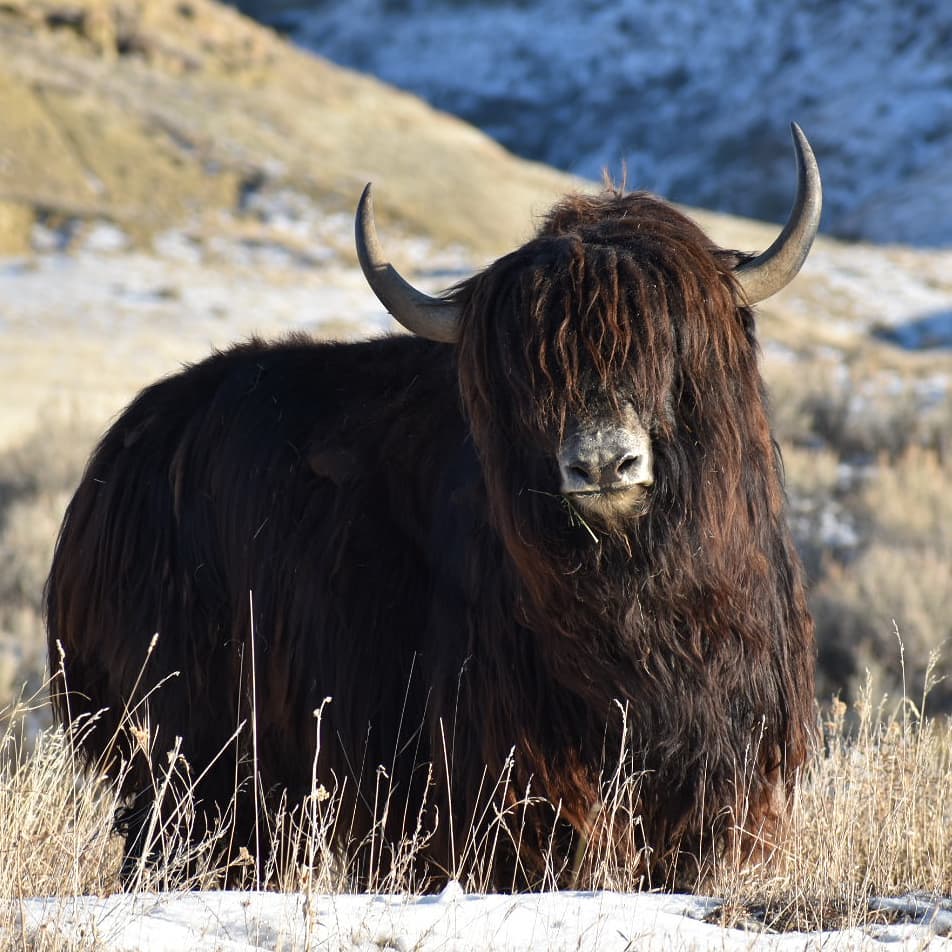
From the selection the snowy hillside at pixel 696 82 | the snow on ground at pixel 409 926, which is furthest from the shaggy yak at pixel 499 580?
the snowy hillside at pixel 696 82

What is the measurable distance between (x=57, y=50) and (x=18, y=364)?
27613 millimetres

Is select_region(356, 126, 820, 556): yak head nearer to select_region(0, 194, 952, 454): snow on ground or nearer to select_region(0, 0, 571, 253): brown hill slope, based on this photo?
select_region(0, 194, 952, 454): snow on ground

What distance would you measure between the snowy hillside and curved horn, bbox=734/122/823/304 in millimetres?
57204

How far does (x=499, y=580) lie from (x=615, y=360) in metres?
0.95

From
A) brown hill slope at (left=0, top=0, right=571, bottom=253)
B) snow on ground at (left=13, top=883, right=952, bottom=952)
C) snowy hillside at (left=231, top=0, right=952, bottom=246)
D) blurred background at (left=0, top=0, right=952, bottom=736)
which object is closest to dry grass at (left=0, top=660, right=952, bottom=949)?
snow on ground at (left=13, top=883, right=952, bottom=952)

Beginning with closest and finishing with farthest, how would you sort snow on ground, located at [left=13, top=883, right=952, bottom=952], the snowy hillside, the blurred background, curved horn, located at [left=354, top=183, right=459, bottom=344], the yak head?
snow on ground, located at [left=13, top=883, right=952, bottom=952] → the yak head → curved horn, located at [left=354, top=183, right=459, bottom=344] → the blurred background → the snowy hillside

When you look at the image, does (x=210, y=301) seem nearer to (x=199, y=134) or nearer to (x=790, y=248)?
(x=199, y=134)

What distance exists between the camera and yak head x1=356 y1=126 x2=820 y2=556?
4.41 meters

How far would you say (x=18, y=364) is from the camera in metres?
20.9

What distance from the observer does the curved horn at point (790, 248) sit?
491 centimetres

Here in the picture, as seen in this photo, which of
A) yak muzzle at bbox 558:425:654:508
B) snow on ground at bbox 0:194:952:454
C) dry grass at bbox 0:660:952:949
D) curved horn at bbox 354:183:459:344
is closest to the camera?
dry grass at bbox 0:660:952:949

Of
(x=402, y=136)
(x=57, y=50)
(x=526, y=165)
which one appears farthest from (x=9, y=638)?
(x=526, y=165)

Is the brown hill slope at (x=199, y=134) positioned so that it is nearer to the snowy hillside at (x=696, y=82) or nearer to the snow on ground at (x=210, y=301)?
the snow on ground at (x=210, y=301)

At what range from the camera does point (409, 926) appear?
3787 mm
